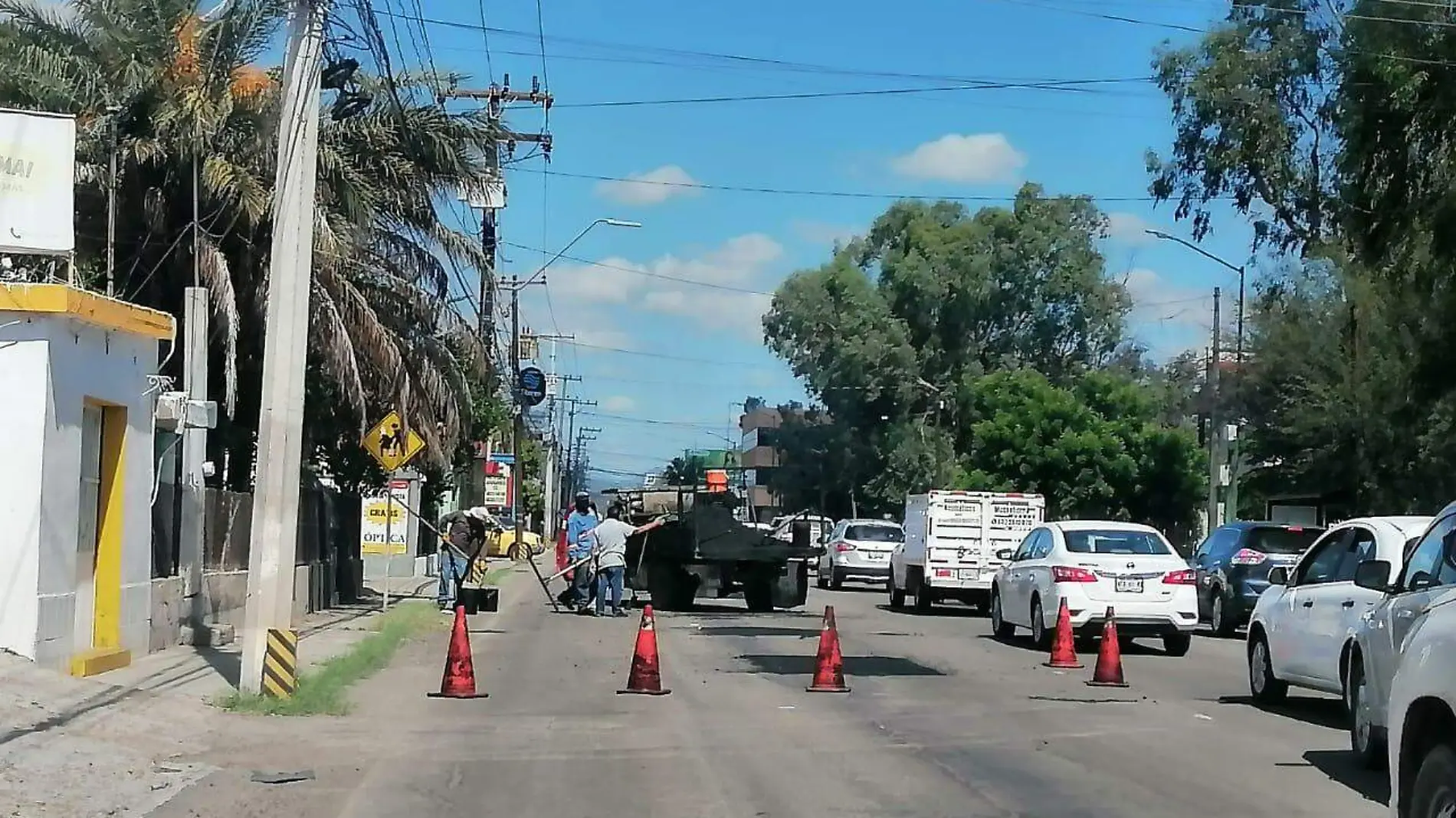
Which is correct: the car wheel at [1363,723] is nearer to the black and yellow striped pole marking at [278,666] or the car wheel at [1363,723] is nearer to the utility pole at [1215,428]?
the black and yellow striped pole marking at [278,666]

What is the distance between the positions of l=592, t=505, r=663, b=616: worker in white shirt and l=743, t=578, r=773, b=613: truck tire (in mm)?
2048

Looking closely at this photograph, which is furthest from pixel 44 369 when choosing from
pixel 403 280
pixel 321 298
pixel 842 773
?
pixel 403 280

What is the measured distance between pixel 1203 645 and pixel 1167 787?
14305 millimetres

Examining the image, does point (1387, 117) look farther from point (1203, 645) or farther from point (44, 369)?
point (44, 369)

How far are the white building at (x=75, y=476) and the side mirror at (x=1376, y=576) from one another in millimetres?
10436

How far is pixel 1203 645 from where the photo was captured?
24.4m

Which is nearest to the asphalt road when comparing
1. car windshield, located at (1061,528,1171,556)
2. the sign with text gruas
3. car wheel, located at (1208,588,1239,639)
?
car windshield, located at (1061,528,1171,556)

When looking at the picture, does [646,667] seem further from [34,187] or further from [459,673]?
[34,187]

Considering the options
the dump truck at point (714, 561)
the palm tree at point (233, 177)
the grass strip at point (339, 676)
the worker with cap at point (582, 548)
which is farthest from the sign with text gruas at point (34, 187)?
the dump truck at point (714, 561)

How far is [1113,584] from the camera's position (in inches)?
827

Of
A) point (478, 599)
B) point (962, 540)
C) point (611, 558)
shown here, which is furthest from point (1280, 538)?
point (478, 599)

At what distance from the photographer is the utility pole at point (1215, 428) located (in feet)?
137

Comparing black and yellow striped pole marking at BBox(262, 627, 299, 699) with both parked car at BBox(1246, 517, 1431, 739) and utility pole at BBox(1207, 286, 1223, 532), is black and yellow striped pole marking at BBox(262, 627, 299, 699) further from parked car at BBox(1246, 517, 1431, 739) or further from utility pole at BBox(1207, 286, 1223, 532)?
utility pole at BBox(1207, 286, 1223, 532)

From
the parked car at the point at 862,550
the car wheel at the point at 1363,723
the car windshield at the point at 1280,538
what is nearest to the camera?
the car wheel at the point at 1363,723
